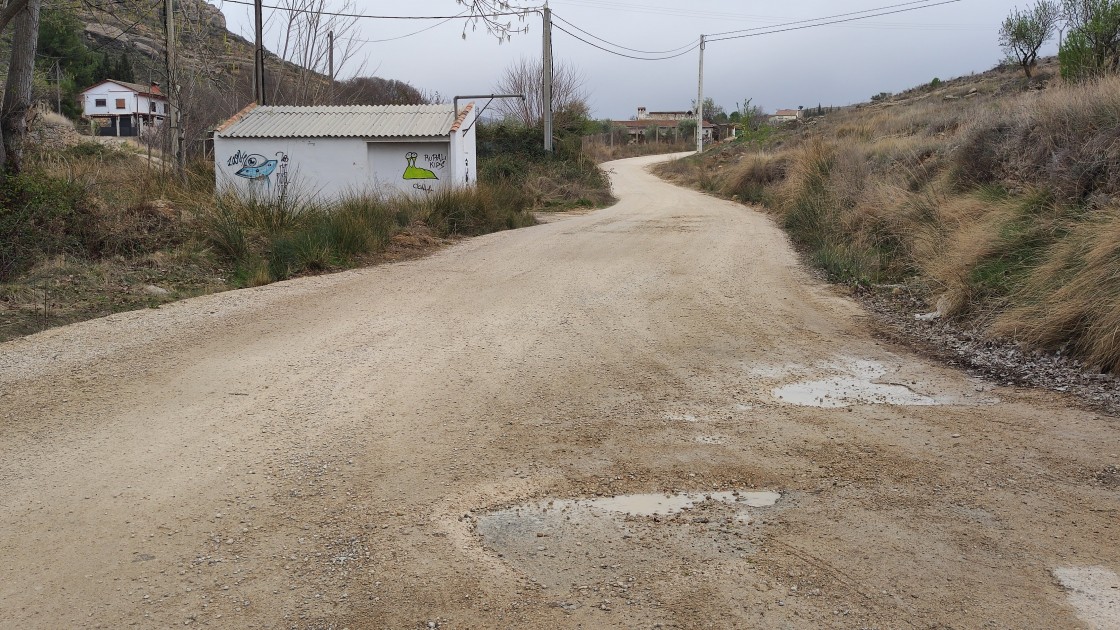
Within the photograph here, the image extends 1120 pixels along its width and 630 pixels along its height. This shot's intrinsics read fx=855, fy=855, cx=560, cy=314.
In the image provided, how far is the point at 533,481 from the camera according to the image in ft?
15.0

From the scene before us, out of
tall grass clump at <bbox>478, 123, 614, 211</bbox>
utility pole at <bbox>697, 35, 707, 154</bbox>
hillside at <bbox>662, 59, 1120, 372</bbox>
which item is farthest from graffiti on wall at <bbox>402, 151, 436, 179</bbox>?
utility pole at <bbox>697, 35, 707, 154</bbox>

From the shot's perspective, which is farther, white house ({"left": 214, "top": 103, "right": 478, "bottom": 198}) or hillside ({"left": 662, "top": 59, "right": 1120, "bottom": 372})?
white house ({"left": 214, "top": 103, "right": 478, "bottom": 198})

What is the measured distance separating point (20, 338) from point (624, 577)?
6360 millimetres

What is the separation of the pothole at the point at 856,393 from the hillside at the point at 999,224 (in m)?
1.34

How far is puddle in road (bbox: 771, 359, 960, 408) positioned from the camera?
6.06m

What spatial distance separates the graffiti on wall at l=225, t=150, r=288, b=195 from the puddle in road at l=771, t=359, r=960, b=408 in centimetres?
1828

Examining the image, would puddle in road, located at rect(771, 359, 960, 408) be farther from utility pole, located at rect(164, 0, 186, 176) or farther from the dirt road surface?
utility pole, located at rect(164, 0, 186, 176)

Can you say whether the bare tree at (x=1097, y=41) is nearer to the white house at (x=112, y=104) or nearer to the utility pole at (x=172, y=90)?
the utility pole at (x=172, y=90)

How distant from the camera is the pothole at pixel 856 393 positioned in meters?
6.06

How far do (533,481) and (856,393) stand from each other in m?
2.91

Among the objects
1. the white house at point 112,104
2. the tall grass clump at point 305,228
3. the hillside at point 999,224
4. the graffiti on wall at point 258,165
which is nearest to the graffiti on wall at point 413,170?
the graffiti on wall at point 258,165

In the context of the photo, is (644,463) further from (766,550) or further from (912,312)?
(912,312)

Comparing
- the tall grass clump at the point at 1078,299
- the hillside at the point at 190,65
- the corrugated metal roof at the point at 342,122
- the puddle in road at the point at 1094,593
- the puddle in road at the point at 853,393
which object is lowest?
the puddle in road at the point at 1094,593

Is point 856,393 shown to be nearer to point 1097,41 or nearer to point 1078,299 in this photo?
point 1078,299
